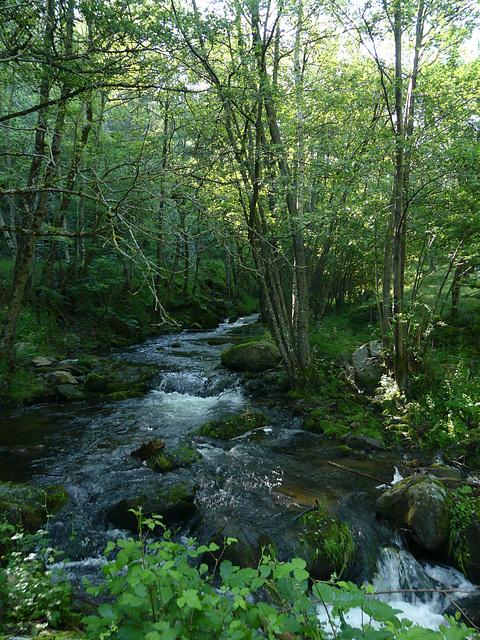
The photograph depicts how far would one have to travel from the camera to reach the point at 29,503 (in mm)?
4227

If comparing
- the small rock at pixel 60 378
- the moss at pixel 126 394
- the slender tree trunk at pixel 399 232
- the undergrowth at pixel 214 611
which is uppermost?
the slender tree trunk at pixel 399 232

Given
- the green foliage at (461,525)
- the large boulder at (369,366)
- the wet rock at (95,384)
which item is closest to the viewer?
the green foliage at (461,525)

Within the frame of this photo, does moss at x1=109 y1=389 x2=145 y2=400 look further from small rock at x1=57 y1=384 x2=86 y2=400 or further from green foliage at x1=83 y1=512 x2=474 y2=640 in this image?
green foliage at x1=83 y1=512 x2=474 y2=640

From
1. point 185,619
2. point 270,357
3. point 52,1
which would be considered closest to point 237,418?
point 270,357

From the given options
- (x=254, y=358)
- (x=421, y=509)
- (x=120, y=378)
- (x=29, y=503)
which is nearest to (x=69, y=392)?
(x=120, y=378)

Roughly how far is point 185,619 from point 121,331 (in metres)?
14.5

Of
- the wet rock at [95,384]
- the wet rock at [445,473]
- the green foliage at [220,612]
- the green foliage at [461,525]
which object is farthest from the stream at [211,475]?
the green foliage at [220,612]

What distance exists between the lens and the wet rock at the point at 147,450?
243 inches

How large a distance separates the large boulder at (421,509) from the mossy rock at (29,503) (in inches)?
183

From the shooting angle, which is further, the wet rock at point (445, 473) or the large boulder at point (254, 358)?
the large boulder at point (254, 358)

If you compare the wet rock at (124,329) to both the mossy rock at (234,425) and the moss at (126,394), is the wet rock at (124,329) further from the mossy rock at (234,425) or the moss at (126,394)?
the mossy rock at (234,425)

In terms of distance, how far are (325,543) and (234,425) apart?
142 inches

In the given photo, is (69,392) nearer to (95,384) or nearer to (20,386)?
(95,384)

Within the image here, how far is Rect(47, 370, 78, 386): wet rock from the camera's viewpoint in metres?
9.41
